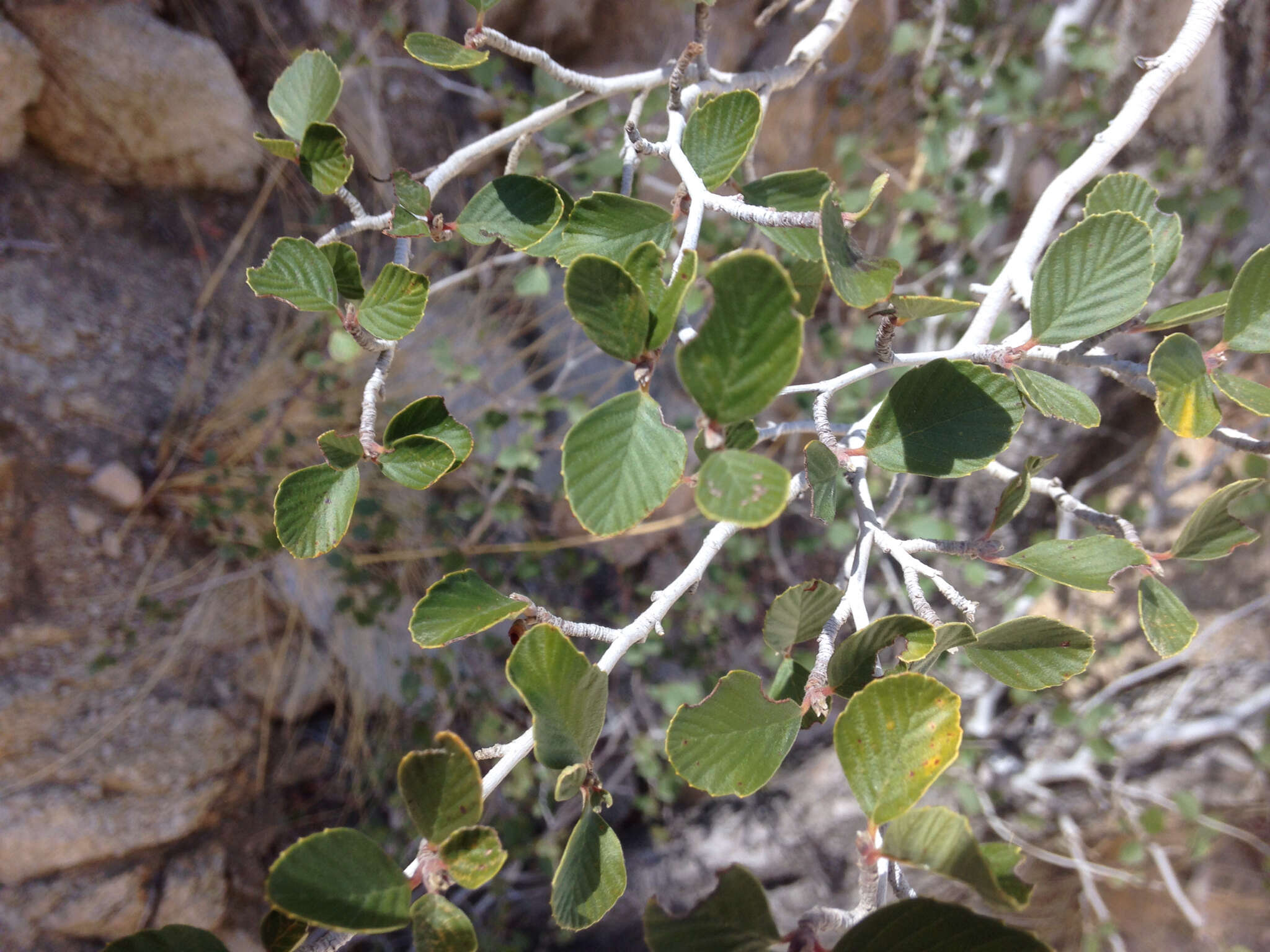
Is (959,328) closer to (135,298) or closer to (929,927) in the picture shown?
(929,927)

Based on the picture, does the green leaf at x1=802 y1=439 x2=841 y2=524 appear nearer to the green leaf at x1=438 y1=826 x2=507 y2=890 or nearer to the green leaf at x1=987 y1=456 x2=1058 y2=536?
the green leaf at x1=987 y1=456 x2=1058 y2=536

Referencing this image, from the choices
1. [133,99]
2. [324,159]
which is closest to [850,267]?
[324,159]

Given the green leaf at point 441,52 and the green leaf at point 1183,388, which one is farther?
the green leaf at point 441,52

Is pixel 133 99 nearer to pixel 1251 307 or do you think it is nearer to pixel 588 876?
pixel 588 876

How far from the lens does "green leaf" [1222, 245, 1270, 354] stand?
0.45 meters

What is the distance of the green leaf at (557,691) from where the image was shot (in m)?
0.40

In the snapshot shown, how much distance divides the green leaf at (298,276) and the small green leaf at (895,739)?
1.45ft

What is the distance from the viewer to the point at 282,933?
42cm

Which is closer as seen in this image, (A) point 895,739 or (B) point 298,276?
(A) point 895,739

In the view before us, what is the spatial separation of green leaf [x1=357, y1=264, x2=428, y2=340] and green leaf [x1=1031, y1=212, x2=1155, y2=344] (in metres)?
0.42

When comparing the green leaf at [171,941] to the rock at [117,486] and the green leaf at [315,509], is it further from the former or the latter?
Result: the rock at [117,486]

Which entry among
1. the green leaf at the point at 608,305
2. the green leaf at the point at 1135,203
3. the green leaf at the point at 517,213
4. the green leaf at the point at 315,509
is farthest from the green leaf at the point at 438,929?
the green leaf at the point at 1135,203

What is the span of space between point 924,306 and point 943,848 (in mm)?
326

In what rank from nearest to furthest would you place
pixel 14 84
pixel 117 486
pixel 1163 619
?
pixel 1163 619, pixel 14 84, pixel 117 486
